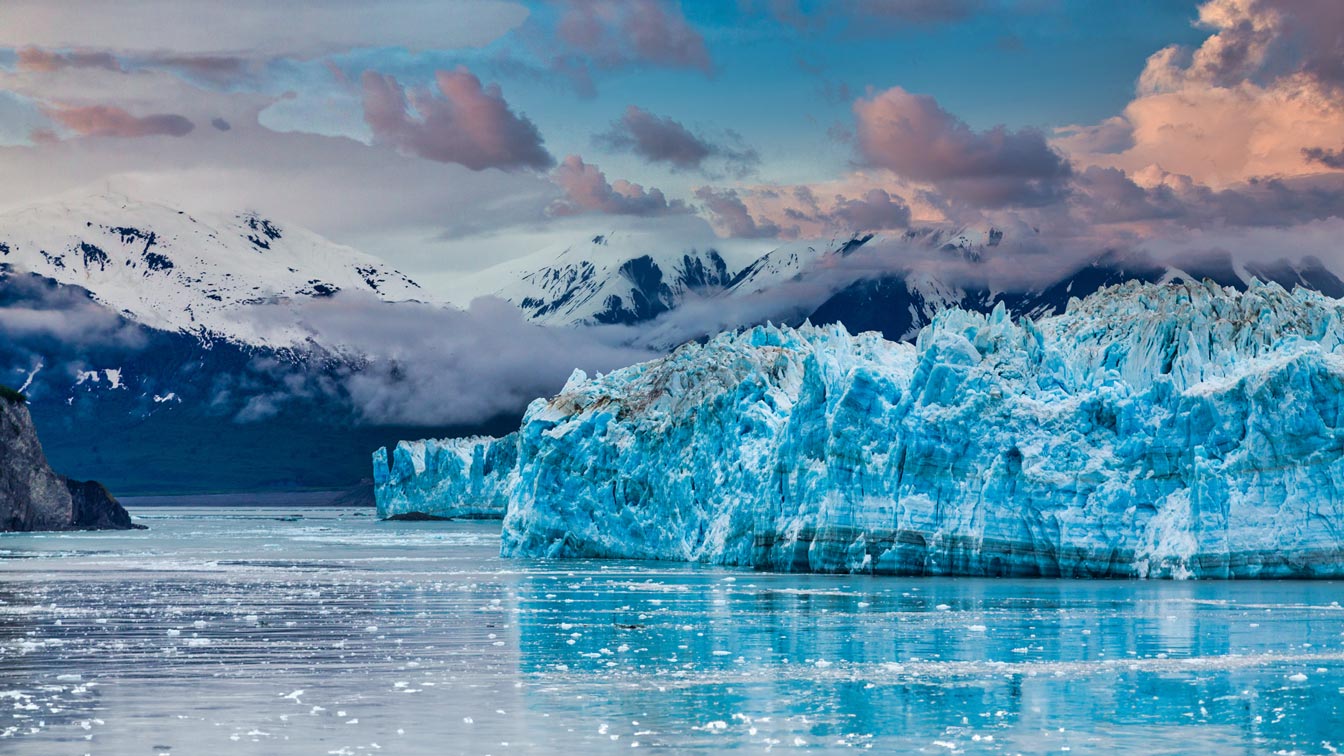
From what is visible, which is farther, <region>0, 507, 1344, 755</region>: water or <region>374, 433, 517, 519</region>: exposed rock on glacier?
<region>374, 433, 517, 519</region>: exposed rock on glacier

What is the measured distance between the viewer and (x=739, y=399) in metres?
67.0

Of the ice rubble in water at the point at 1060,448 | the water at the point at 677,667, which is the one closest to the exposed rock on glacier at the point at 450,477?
the ice rubble in water at the point at 1060,448

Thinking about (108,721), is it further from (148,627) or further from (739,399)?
(739,399)

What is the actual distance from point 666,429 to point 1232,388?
24.1 metres

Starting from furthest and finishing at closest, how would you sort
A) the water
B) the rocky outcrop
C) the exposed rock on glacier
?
the exposed rock on glacier < the rocky outcrop < the water

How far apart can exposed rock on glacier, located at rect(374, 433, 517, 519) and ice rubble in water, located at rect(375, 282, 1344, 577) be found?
294 ft

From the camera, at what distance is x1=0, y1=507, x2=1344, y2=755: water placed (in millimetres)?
24453

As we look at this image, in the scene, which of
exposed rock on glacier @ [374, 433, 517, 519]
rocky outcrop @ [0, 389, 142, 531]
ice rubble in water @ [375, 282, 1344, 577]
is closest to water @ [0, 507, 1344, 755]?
A: ice rubble in water @ [375, 282, 1344, 577]

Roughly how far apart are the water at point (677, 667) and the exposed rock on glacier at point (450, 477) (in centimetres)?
9914

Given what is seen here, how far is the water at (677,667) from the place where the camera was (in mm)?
24453

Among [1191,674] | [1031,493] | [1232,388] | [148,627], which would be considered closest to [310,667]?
[148,627]

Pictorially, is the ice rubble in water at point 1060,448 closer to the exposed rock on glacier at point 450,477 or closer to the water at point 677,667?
the water at point 677,667

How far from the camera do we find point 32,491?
119938mm

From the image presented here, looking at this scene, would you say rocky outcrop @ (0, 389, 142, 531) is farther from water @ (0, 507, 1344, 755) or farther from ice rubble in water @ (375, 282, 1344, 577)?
ice rubble in water @ (375, 282, 1344, 577)
